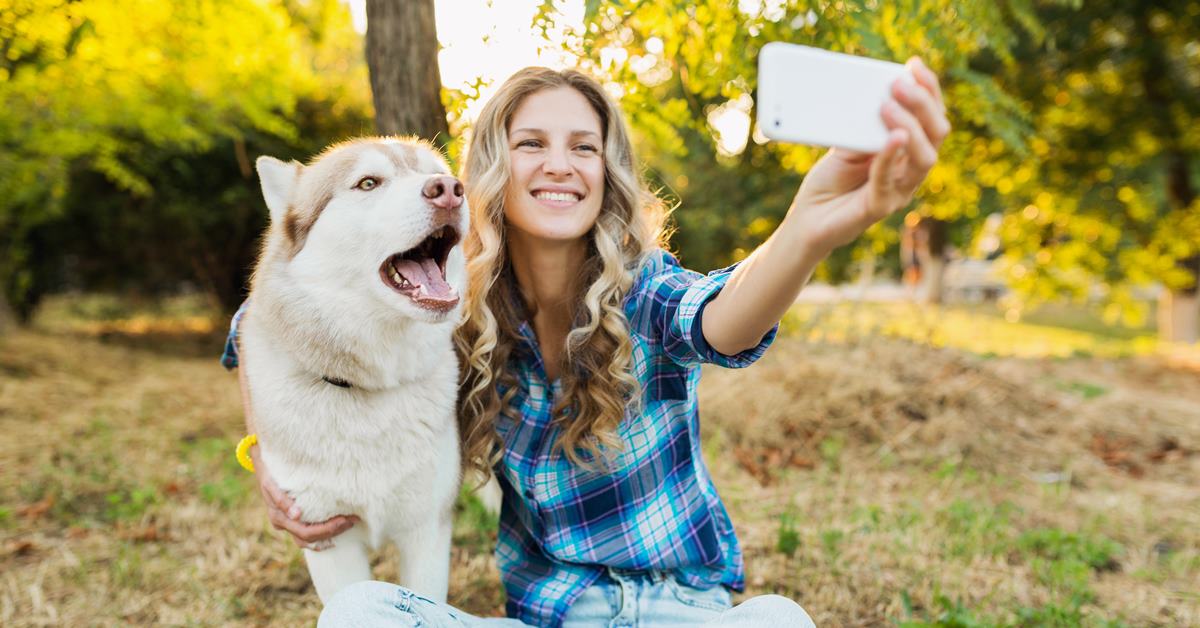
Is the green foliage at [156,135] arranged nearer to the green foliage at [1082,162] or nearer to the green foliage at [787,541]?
the green foliage at [1082,162]

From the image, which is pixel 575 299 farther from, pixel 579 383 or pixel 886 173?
pixel 886 173

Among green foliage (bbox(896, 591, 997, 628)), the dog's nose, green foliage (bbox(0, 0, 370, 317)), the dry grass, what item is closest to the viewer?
the dog's nose

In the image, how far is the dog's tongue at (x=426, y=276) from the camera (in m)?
1.84

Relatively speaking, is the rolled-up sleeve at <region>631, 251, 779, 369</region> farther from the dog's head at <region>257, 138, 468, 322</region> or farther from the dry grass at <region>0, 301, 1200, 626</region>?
the dry grass at <region>0, 301, 1200, 626</region>

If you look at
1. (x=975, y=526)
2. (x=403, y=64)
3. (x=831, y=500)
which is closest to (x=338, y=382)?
(x=403, y=64)

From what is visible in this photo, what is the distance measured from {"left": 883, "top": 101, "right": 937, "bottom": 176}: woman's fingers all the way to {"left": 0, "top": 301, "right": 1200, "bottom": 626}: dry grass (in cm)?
189

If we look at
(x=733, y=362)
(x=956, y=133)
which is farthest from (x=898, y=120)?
(x=956, y=133)

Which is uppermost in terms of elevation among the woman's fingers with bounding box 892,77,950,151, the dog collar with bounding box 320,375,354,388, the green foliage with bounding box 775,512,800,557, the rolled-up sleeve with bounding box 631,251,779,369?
the woman's fingers with bounding box 892,77,950,151

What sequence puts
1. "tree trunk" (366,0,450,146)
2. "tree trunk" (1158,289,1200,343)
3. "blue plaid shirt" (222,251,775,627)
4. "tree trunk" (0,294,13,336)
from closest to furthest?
"blue plaid shirt" (222,251,775,627) < "tree trunk" (366,0,450,146) < "tree trunk" (0,294,13,336) < "tree trunk" (1158,289,1200,343)

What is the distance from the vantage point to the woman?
194 centimetres

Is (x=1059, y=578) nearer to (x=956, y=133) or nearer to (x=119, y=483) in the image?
(x=119, y=483)

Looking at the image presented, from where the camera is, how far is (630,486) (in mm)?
2033

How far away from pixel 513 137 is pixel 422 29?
55.7 inches

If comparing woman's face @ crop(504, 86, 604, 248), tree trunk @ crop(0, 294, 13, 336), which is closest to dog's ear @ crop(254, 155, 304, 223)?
woman's face @ crop(504, 86, 604, 248)
